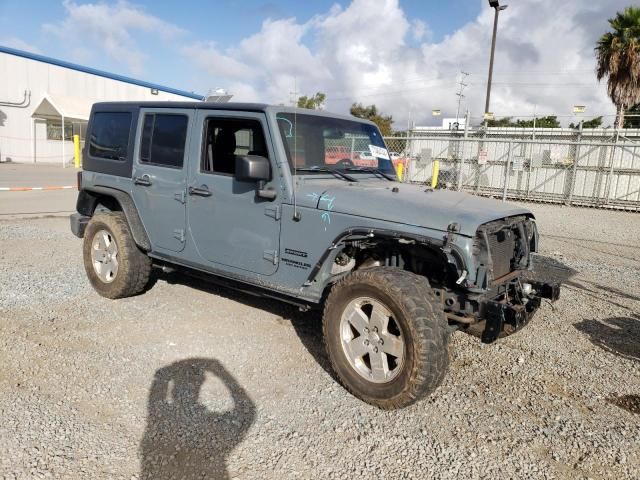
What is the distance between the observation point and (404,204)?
11.4ft

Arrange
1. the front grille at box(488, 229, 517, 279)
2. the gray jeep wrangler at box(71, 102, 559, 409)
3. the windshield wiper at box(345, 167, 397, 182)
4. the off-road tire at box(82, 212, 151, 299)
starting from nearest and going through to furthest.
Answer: the gray jeep wrangler at box(71, 102, 559, 409) → the front grille at box(488, 229, 517, 279) → the windshield wiper at box(345, 167, 397, 182) → the off-road tire at box(82, 212, 151, 299)

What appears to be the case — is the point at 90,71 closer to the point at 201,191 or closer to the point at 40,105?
the point at 40,105

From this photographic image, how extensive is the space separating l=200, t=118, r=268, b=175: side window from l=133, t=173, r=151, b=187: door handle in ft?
2.38

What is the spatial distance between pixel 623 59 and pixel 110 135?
22.9 metres

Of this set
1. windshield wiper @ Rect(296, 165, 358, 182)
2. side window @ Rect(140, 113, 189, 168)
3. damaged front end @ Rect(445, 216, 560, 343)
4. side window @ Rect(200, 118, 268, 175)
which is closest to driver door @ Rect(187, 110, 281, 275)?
side window @ Rect(200, 118, 268, 175)

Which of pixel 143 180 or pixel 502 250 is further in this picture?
pixel 143 180

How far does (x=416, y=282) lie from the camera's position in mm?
3326

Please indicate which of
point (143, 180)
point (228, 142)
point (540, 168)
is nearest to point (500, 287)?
point (228, 142)

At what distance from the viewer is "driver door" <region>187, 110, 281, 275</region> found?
158 inches

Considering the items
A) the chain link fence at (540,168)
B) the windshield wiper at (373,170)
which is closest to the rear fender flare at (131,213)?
the windshield wiper at (373,170)

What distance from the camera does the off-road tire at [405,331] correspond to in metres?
3.12

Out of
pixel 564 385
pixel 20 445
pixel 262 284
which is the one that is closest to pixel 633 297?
pixel 564 385

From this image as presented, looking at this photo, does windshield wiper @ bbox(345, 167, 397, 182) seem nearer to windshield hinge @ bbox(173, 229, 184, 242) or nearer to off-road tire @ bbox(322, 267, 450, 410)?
off-road tire @ bbox(322, 267, 450, 410)

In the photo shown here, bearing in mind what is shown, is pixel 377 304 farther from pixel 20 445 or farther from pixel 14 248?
pixel 14 248
